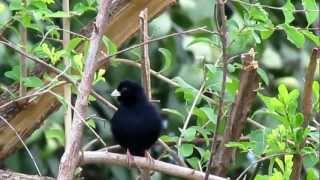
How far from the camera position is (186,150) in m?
2.51

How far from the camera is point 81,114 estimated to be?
196 cm

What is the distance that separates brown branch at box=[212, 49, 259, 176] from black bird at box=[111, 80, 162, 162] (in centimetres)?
30

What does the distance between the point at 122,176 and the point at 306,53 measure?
1.04 metres

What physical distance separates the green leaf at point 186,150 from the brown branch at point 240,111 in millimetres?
67

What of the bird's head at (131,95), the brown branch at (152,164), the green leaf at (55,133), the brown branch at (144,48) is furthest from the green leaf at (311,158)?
the green leaf at (55,133)

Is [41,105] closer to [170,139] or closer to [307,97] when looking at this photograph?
[170,139]

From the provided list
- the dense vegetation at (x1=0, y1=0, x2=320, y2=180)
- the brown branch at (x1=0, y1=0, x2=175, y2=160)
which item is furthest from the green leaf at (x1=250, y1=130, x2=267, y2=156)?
the brown branch at (x1=0, y1=0, x2=175, y2=160)

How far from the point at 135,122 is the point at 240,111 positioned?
1.68 feet

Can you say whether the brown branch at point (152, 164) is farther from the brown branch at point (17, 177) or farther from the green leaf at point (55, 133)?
the green leaf at point (55, 133)

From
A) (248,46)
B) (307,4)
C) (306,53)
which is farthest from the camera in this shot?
(306,53)

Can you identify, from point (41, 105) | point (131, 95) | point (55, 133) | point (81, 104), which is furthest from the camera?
point (55, 133)

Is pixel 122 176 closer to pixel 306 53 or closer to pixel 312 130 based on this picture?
pixel 306 53

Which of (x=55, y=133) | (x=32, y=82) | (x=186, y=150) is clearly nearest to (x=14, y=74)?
(x=32, y=82)

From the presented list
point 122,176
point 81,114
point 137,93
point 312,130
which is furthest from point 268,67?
point 81,114
